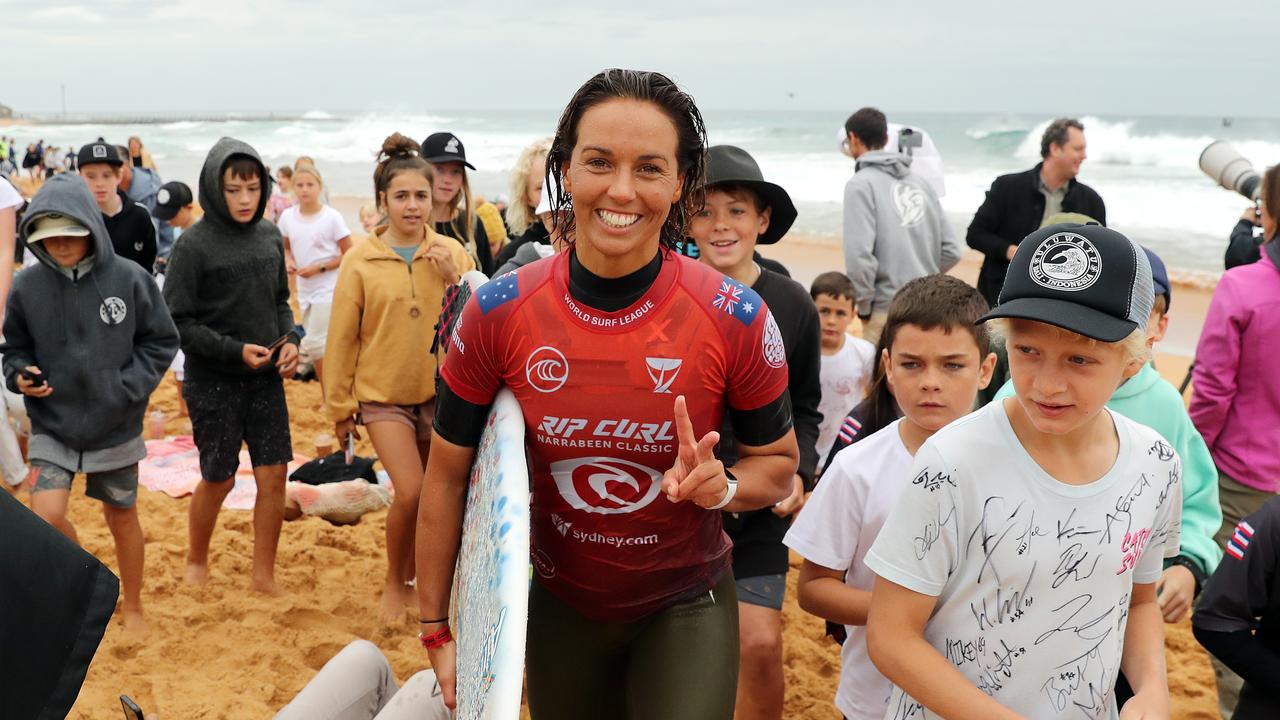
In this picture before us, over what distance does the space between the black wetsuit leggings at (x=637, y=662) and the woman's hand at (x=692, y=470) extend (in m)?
0.41

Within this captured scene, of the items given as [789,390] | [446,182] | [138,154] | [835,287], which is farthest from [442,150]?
[138,154]

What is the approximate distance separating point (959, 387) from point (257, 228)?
3.64 m

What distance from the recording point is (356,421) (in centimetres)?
491

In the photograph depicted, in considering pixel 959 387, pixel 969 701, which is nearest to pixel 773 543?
pixel 959 387

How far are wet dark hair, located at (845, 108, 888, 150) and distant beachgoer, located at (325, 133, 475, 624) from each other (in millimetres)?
2777

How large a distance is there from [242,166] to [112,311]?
0.91m

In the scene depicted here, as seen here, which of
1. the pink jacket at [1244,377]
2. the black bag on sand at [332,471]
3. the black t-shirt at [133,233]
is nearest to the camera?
the pink jacket at [1244,377]

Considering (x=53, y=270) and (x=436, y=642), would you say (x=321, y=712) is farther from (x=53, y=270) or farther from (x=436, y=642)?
(x=53, y=270)

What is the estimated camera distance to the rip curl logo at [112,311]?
443 centimetres

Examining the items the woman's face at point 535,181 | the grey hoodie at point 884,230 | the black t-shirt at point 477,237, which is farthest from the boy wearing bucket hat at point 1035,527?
the black t-shirt at point 477,237

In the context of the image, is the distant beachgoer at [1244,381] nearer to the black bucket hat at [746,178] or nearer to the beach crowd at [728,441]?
the beach crowd at [728,441]

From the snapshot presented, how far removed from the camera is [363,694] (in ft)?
11.3

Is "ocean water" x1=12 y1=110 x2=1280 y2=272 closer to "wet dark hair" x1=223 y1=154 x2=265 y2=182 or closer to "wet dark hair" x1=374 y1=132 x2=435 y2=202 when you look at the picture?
"wet dark hair" x1=374 y1=132 x2=435 y2=202

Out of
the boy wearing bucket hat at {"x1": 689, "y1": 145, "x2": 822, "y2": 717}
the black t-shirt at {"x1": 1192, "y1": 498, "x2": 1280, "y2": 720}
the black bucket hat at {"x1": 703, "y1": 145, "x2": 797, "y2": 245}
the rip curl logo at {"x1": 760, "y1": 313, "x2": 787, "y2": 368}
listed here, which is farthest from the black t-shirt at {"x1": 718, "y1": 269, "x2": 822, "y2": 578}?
the black t-shirt at {"x1": 1192, "y1": 498, "x2": 1280, "y2": 720}
